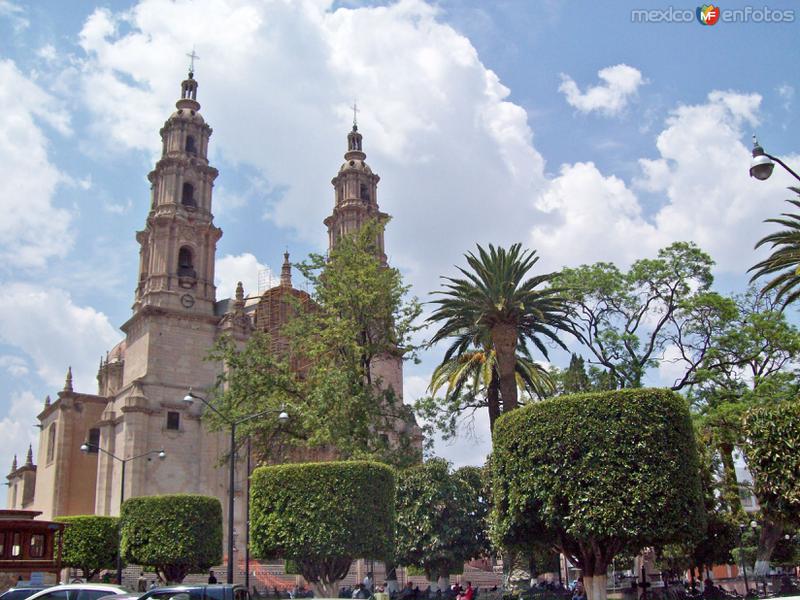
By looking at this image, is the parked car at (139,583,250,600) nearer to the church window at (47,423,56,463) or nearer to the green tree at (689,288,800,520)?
the green tree at (689,288,800,520)

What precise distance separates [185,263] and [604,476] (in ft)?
142

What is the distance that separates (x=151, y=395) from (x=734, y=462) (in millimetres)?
36363

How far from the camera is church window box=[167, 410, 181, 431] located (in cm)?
5306

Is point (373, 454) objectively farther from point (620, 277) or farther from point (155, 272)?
point (155, 272)

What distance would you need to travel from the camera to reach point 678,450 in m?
21.6

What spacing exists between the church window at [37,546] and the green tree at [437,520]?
45.3 ft

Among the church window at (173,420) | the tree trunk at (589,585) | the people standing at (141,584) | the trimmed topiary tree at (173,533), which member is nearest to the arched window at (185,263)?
the church window at (173,420)

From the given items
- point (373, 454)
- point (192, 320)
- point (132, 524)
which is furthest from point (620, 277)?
point (192, 320)

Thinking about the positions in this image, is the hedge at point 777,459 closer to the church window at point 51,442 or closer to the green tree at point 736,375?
the green tree at point 736,375

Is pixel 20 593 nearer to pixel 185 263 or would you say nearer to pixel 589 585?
pixel 589 585

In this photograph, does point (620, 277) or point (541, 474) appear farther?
point (620, 277)

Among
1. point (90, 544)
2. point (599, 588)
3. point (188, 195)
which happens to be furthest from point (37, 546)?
point (188, 195)

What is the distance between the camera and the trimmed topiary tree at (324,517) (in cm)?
2597

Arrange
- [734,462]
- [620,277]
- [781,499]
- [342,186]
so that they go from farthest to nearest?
[342,186] → [620,277] → [734,462] → [781,499]
